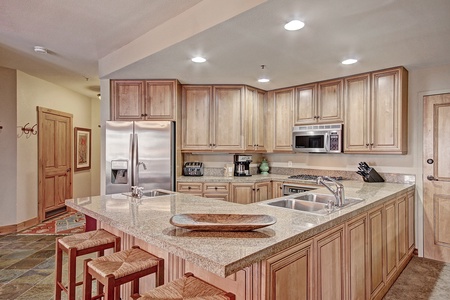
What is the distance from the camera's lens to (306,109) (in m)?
4.30

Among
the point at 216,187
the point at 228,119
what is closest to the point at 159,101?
the point at 228,119

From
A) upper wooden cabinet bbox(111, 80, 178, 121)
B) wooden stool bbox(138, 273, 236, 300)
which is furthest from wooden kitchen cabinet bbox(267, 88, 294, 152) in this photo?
wooden stool bbox(138, 273, 236, 300)

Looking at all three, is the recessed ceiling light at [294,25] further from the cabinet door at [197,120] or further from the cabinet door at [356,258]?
the cabinet door at [197,120]

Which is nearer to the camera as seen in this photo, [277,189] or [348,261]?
[348,261]

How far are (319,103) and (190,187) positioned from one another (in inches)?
89.6

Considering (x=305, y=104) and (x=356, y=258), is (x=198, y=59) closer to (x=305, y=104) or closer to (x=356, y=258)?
(x=305, y=104)

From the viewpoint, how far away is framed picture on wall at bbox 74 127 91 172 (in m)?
6.16

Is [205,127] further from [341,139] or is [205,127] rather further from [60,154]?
[60,154]

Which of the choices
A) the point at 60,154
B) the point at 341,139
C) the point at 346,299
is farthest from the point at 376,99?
the point at 60,154

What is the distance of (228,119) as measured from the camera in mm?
4340

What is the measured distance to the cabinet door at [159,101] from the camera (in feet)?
13.2

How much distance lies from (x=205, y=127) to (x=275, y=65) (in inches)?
58.4

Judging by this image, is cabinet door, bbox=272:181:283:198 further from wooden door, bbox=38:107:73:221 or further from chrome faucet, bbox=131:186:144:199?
Answer: wooden door, bbox=38:107:73:221

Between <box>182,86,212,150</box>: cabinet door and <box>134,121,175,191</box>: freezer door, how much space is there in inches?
19.1
